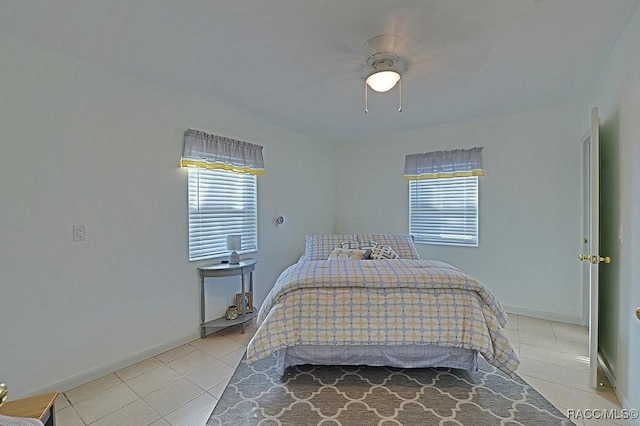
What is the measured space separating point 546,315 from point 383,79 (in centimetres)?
321

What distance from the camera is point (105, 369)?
A: 2406 mm

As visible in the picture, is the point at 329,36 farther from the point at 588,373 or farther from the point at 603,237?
the point at 588,373

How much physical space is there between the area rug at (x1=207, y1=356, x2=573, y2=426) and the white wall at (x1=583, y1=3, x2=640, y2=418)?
0.52 metres

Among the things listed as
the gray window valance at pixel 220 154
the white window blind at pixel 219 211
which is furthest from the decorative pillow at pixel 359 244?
the gray window valance at pixel 220 154

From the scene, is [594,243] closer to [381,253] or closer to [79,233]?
[381,253]

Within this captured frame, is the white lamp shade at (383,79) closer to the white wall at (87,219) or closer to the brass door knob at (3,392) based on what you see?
the white wall at (87,219)

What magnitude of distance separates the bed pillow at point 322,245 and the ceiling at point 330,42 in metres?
1.66

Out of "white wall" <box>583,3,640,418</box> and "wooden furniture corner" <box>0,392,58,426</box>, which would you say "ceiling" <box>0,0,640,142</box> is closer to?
"white wall" <box>583,3,640,418</box>

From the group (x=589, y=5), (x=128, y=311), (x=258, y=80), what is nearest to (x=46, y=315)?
(x=128, y=311)

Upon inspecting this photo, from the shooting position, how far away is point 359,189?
493cm

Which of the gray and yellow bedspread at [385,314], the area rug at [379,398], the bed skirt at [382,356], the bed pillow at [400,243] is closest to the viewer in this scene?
the area rug at [379,398]

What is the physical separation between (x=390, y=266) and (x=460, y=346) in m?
0.76

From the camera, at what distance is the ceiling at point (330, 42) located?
5.61 ft

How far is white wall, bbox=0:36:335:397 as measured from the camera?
2.01m
